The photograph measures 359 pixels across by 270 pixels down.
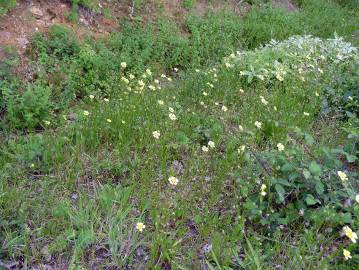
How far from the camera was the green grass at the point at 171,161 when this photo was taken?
3037 millimetres

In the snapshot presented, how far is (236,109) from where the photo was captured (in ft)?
16.9

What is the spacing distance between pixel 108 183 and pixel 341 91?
3557 millimetres

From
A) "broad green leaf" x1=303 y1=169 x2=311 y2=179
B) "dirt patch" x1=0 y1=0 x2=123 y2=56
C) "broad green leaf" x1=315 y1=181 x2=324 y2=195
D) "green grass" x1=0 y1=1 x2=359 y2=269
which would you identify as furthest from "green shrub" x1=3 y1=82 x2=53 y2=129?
"broad green leaf" x1=315 y1=181 x2=324 y2=195

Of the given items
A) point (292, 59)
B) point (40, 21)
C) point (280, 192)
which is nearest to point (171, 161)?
point (280, 192)

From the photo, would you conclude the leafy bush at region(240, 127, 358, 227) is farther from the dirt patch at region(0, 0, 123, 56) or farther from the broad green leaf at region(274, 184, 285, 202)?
the dirt patch at region(0, 0, 123, 56)

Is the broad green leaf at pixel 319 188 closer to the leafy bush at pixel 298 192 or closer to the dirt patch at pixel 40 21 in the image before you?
the leafy bush at pixel 298 192

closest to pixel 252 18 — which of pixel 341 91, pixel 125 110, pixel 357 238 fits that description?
pixel 341 91

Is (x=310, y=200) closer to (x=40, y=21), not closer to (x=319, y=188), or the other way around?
(x=319, y=188)

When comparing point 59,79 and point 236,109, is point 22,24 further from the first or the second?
point 236,109

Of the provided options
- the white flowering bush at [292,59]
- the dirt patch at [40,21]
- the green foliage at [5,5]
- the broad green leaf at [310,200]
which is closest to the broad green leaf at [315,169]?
the broad green leaf at [310,200]

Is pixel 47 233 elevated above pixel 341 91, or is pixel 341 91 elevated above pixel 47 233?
pixel 341 91

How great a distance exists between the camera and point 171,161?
13.2ft

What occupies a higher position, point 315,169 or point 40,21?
point 315,169

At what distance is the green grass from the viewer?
3037mm
